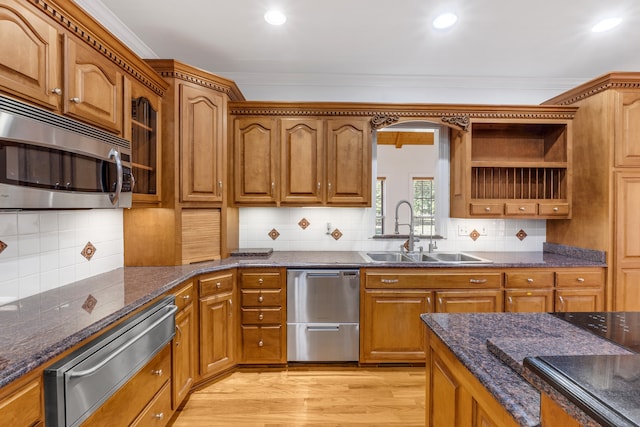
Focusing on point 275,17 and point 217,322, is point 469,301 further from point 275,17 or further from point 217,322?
point 275,17

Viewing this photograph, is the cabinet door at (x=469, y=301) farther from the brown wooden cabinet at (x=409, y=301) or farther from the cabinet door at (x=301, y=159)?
the cabinet door at (x=301, y=159)

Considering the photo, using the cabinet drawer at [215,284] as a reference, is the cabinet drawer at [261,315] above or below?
below

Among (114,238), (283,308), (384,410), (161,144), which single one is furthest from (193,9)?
(384,410)

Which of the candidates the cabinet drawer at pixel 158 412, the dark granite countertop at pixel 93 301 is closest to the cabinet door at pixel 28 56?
the dark granite countertop at pixel 93 301

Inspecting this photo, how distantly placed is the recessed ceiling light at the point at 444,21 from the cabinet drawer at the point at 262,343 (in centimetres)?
263

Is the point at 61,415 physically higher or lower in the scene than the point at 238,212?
lower

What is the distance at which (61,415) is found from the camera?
1.10 m

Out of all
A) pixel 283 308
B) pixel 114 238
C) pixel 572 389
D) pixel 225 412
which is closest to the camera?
pixel 572 389

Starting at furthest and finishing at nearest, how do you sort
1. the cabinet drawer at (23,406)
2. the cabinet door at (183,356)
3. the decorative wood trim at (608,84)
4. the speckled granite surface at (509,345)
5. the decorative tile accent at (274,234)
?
the decorative tile accent at (274,234) → the decorative wood trim at (608,84) → the cabinet door at (183,356) → the cabinet drawer at (23,406) → the speckled granite surface at (509,345)

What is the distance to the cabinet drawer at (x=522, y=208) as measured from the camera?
300 cm

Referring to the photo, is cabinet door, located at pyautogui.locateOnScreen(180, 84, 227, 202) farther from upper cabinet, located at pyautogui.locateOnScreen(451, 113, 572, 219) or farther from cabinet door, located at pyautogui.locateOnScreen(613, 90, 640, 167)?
cabinet door, located at pyautogui.locateOnScreen(613, 90, 640, 167)

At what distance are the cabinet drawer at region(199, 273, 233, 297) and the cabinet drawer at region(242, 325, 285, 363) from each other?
400 mm

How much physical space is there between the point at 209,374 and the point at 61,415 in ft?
4.73

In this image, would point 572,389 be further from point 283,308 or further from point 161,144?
point 161,144
